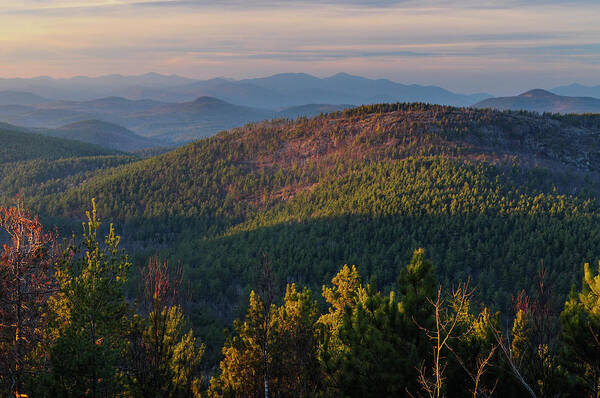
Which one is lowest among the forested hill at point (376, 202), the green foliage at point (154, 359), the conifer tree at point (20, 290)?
the forested hill at point (376, 202)

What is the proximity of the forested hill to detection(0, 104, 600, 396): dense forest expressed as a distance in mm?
666

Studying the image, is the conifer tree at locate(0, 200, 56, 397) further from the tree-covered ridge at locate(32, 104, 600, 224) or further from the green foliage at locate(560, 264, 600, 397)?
the tree-covered ridge at locate(32, 104, 600, 224)

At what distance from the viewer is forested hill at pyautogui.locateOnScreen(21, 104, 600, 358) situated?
303 feet

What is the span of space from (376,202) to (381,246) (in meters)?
19.8

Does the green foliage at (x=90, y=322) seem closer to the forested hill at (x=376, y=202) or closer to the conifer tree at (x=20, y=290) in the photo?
the conifer tree at (x=20, y=290)

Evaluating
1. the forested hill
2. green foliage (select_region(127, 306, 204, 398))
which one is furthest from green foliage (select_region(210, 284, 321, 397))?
the forested hill

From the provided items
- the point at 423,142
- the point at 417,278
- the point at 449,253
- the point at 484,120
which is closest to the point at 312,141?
the point at 423,142

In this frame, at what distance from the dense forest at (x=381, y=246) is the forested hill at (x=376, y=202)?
0.67 meters

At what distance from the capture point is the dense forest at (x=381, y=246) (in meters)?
19.6

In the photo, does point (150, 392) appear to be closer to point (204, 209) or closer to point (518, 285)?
point (518, 285)

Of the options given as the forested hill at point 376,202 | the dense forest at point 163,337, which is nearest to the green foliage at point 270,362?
the dense forest at point 163,337

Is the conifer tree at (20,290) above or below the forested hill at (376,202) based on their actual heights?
above

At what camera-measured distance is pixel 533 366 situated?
56.3 feet

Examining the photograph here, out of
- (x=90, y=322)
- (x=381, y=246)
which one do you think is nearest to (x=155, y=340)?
(x=90, y=322)
